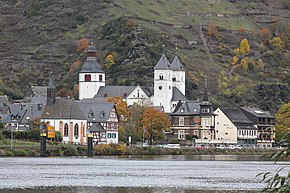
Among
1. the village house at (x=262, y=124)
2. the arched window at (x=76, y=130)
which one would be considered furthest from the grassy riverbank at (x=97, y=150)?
the village house at (x=262, y=124)

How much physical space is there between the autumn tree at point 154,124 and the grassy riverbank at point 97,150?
10.2m

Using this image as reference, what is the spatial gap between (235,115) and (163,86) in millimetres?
17504

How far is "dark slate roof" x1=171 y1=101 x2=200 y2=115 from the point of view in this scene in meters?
166

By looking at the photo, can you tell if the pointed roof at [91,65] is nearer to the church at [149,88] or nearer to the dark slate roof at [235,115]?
the church at [149,88]

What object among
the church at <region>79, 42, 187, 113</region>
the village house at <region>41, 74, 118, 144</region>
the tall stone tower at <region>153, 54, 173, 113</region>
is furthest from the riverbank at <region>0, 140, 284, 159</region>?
the church at <region>79, 42, 187, 113</region>

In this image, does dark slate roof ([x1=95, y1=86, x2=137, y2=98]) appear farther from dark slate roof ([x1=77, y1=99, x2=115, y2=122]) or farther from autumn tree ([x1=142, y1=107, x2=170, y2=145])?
dark slate roof ([x1=77, y1=99, x2=115, y2=122])

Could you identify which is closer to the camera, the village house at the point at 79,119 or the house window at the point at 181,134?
the village house at the point at 79,119

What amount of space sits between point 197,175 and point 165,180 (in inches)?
310

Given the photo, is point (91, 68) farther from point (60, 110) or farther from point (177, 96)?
point (60, 110)

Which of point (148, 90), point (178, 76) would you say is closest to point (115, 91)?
point (148, 90)

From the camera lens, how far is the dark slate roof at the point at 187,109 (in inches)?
6550

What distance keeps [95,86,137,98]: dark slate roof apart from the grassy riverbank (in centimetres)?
3821

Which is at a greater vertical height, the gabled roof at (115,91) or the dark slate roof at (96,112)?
the gabled roof at (115,91)

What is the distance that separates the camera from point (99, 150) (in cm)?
12731
